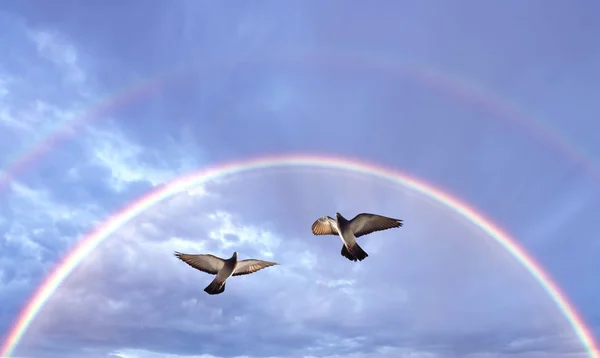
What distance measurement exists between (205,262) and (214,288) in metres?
2.70

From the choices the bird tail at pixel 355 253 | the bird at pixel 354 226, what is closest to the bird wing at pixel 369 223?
the bird at pixel 354 226

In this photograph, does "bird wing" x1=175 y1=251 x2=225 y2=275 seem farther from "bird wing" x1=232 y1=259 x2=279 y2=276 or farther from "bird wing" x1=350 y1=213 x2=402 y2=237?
"bird wing" x1=350 y1=213 x2=402 y2=237

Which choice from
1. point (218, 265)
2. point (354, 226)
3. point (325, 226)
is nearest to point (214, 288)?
point (218, 265)

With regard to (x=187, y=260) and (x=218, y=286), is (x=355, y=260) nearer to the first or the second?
(x=218, y=286)

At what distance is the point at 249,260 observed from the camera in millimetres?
34531

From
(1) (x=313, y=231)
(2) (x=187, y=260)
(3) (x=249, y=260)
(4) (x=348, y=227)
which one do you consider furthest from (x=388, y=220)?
(2) (x=187, y=260)

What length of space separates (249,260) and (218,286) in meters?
3.31

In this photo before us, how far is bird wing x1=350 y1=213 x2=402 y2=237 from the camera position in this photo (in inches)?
1268

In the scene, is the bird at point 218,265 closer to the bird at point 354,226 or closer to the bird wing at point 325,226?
the bird wing at point 325,226

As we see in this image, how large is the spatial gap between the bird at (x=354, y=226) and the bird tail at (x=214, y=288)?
7.74 meters

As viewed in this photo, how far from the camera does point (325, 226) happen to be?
115 ft

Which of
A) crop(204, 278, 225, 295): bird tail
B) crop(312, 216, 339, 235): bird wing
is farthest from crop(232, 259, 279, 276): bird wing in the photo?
crop(312, 216, 339, 235): bird wing

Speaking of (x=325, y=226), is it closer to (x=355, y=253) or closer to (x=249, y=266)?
(x=355, y=253)

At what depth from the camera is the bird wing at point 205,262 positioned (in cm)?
3316
